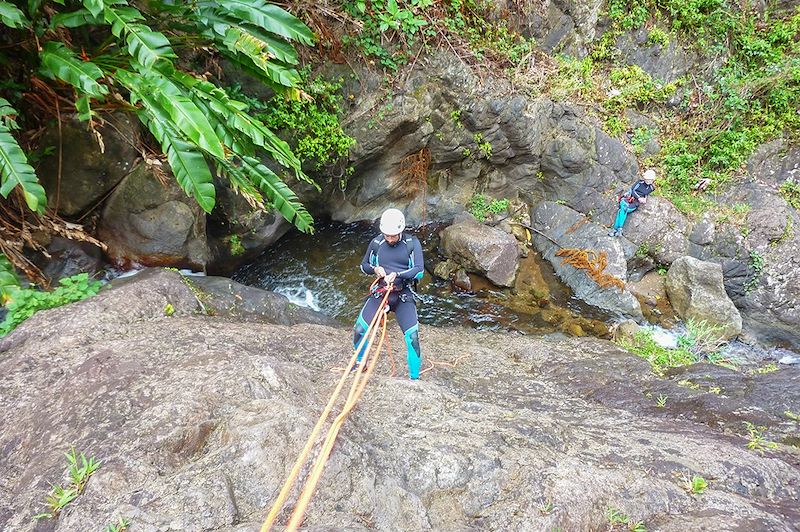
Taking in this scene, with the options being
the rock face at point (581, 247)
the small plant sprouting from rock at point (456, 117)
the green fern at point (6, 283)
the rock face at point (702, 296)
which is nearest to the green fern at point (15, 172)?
the green fern at point (6, 283)

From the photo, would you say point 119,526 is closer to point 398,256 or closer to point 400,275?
point 400,275

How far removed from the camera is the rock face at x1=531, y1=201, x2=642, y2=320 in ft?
28.4

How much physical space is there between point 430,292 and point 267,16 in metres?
5.46

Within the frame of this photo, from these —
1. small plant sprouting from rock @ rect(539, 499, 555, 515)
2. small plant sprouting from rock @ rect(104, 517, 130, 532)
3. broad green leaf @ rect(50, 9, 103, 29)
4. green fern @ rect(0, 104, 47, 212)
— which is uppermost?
broad green leaf @ rect(50, 9, 103, 29)

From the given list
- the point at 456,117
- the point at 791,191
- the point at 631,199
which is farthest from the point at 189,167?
the point at 791,191

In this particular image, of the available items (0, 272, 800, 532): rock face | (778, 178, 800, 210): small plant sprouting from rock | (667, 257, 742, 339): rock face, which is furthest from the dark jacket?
(778, 178, 800, 210): small plant sprouting from rock

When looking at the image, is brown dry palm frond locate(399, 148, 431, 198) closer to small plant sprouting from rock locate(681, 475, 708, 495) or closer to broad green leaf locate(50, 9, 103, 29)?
broad green leaf locate(50, 9, 103, 29)

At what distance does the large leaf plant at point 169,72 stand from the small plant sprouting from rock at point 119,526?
295 cm

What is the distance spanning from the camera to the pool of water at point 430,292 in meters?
8.06

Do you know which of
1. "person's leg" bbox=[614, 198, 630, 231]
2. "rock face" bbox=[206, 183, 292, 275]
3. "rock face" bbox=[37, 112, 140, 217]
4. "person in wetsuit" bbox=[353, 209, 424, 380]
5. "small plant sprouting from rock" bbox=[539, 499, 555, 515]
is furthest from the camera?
"person's leg" bbox=[614, 198, 630, 231]

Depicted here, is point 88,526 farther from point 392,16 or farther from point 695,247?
point 695,247

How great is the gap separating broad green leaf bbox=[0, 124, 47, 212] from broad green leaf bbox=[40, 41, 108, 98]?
2.41 ft

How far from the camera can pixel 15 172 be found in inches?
151

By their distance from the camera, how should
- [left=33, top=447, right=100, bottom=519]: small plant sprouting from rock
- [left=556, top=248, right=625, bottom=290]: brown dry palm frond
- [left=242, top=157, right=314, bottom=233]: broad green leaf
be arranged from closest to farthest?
1. [left=33, top=447, right=100, bottom=519]: small plant sprouting from rock
2. [left=242, top=157, right=314, bottom=233]: broad green leaf
3. [left=556, top=248, right=625, bottom=290]: brown dry palm frond
